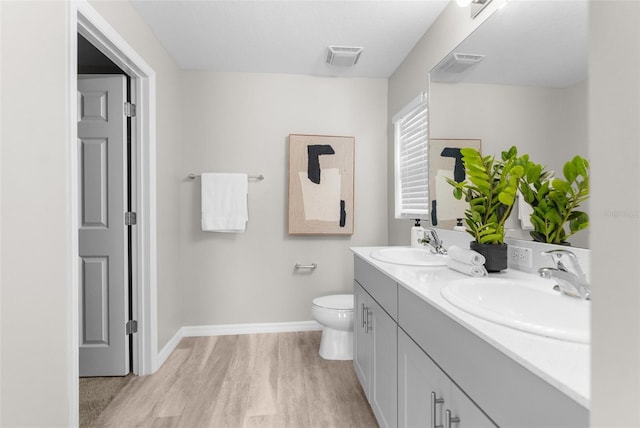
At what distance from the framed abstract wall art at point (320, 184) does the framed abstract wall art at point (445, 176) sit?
36.5 inches

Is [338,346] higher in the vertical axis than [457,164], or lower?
lower

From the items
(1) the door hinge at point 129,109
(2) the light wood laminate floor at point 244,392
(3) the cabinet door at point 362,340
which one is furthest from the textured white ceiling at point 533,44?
(1) the door hinge at point 129,109

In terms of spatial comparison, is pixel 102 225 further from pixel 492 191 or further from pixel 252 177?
pixel 492 191

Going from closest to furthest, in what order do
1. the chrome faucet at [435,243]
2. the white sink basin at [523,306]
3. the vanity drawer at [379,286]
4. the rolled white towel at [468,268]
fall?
the white sink basin at [523,306] < the rolled white towel at [468,268] < the vanity drawer at [379,286] < the chrome faucet at [435,243]

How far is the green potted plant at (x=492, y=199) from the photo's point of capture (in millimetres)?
1317

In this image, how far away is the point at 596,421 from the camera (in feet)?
1.20

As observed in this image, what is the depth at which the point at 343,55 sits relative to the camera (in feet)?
8.23

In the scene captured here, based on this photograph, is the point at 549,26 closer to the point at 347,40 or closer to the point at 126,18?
the point at 347,40

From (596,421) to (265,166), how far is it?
272 cm

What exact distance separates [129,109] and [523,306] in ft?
7.93

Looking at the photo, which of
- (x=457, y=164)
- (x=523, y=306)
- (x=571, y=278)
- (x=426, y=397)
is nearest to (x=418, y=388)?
(x=426, y=397)

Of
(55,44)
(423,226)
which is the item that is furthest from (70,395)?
(423,226)

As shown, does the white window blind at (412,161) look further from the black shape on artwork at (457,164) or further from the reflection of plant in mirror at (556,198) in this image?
the reflection of plant in mirror at (556,198)

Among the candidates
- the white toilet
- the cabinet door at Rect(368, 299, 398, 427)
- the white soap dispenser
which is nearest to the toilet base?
the white toilet
